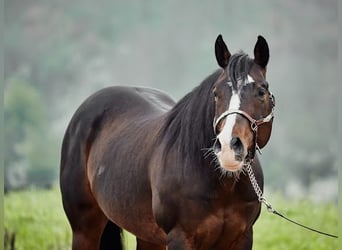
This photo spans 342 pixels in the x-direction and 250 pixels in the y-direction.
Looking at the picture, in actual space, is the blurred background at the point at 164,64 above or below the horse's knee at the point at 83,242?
above

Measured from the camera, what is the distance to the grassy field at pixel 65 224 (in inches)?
167

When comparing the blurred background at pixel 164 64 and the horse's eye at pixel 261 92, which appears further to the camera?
the blurred background at pixel 164 64

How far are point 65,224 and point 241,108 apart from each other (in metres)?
2.62

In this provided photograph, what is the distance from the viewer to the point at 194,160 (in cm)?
250

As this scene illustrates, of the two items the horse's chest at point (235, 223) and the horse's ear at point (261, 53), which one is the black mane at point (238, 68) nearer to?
the horse's ear at point (261, 53)

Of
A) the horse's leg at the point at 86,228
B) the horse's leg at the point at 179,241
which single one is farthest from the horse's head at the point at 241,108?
the horse's leg at the point at 86,228

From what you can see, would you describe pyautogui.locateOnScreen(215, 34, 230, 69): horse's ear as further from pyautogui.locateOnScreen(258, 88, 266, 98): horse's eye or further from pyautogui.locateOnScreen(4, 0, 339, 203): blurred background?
pyautogui.locateOnScreen(4, 0, 339, 203): blurred background

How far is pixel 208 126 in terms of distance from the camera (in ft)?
8.16

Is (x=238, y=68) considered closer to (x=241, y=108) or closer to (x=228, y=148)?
(x=241, y=108)

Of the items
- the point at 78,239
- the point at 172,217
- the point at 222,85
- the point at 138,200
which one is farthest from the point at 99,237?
the point at 222,85

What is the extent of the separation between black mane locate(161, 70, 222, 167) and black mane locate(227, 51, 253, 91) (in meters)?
0.16

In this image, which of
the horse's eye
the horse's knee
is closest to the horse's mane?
the horse's eye

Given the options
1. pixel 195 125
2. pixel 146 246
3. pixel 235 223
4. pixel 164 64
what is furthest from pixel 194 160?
pixel 164 64

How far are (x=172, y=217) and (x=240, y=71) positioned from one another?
0.62 metres
